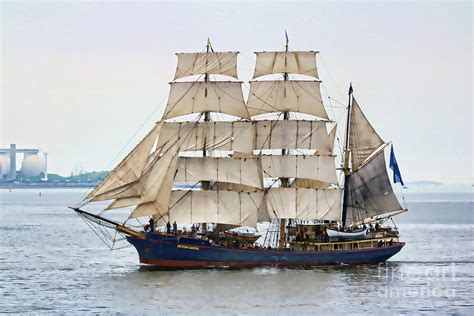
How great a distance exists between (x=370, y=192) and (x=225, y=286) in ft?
67.6

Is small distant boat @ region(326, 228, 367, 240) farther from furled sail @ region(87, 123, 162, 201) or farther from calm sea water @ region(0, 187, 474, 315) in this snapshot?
furled sail @ region(87, 123, 162, 201)

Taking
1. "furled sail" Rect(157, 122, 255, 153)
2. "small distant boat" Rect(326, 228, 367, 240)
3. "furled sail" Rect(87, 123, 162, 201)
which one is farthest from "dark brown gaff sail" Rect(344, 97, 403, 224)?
"furled sail" Rect(87, 123, 162, 201)

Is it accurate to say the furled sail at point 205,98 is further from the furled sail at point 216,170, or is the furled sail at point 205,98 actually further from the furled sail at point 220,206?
the furled sail at point 220,206

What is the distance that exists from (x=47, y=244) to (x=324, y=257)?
33.8 meters

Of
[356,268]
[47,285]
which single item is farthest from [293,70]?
[47,285]

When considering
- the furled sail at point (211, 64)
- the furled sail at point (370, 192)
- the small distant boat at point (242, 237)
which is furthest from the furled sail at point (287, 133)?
the small distant boat at point (242, 237)

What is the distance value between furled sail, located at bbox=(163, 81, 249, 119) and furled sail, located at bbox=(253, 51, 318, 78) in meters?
3.60

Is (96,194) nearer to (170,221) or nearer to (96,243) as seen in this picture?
(170,221)

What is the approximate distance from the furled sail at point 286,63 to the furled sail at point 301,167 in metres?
6.77

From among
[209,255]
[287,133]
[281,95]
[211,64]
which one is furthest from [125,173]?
[281,95]

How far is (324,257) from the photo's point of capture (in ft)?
275

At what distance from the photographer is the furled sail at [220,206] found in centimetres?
8344

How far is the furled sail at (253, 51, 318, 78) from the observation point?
280ft

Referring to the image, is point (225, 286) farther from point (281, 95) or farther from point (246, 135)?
point (281, 95)
